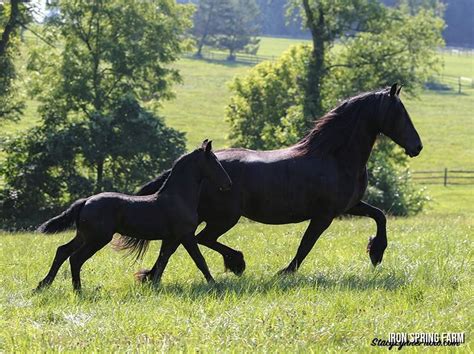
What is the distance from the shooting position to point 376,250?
10.2 meters

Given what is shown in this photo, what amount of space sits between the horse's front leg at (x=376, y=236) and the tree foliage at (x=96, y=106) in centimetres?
2264

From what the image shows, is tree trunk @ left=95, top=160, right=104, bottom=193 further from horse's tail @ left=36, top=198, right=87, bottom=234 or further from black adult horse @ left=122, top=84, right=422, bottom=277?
horse's tail @ left=36, top=198, right=87, bottom=234

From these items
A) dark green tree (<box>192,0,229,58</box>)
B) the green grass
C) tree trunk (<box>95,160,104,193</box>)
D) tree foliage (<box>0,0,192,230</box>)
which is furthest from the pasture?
dark green tree (<box>192,0,229,58</box>)

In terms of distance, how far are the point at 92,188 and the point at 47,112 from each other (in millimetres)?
4478

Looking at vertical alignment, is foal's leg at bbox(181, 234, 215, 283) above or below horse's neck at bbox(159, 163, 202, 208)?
below

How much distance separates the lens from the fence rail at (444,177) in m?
55.3

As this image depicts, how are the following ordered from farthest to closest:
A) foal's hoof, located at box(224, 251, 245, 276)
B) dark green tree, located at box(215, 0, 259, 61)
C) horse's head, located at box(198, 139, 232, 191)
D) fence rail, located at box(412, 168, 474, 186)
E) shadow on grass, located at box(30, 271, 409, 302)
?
dark green tree, located at box(215, 0, 259, 61) → fence rail, located at box(412, 168, 474, 186) → foal's hoof, located at box(224, 251, 245, 276) → horse's head, located at box(198, 139, 232, 191) → shadow on grass, located at box(30, 271, 409, 302)

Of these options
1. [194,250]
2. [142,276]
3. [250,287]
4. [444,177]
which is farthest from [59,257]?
[444,177]

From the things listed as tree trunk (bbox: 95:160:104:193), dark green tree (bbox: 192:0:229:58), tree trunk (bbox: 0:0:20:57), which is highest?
dark green tree (bbox: 192:0:229:58)

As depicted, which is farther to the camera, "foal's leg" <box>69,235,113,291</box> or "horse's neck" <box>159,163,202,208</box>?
"horse's neck" <box>159,163,202,208</box>

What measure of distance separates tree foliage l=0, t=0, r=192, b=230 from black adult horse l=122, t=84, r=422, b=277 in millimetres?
22685

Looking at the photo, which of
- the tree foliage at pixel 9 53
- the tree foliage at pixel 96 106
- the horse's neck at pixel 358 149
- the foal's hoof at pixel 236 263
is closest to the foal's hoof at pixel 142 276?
the foal's hoof at pixel 236 263

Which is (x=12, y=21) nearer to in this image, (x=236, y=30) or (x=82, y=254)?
(x=82, y=254)

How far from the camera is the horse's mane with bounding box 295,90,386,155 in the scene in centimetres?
1022
